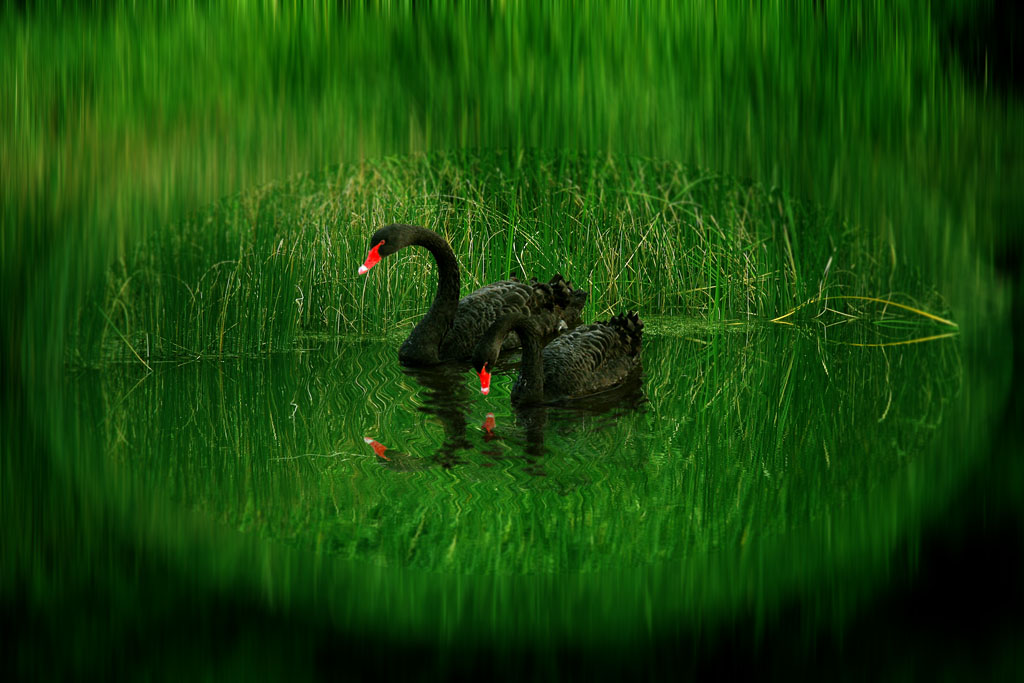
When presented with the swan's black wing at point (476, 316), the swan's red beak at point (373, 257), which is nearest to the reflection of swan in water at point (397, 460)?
the swan's red beak at point (373, 257)

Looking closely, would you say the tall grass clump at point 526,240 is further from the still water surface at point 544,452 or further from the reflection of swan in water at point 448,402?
the reflection of swan in water at point 448,402

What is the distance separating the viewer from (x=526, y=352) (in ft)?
21.7

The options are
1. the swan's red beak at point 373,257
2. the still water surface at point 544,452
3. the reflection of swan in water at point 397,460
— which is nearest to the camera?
the still water surface at point 544,452

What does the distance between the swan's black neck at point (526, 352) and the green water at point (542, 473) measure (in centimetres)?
18

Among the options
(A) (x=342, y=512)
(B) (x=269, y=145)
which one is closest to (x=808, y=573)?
(A) (x=342, y=512)

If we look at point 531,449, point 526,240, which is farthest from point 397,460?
point 526,240

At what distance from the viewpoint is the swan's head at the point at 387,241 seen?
7289 mm

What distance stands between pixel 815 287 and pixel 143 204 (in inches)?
200

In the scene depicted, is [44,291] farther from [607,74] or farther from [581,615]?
[581,615]

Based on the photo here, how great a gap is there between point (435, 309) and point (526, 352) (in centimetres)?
159

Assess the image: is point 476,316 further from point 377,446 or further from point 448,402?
point 377,446

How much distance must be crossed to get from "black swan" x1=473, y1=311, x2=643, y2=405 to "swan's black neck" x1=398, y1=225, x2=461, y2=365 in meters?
0.84

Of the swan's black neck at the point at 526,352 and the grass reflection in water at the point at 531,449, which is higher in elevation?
the swan's black neck at the point at 526,352

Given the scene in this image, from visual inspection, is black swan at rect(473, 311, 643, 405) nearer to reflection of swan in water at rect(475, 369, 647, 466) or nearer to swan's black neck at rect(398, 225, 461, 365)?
reflection of swan in water at rect(475, 369, 647, 466)
